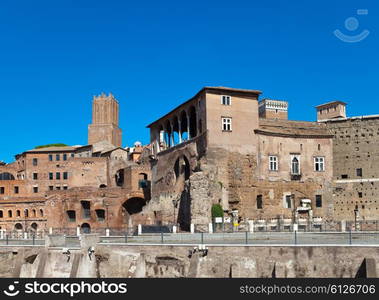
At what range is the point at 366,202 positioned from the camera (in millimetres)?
58031

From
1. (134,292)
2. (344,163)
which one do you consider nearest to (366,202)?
(344,163)

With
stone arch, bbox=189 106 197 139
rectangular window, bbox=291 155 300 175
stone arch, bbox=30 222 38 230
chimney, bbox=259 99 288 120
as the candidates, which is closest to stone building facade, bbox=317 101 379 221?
rectangular window, bbox=291 155 300 175

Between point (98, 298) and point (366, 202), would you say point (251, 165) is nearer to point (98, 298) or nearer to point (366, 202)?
point (366, 202)

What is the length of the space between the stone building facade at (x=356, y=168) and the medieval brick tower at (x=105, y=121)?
6898 centimetres

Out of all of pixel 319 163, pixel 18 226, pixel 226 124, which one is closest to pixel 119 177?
pixel 18 226

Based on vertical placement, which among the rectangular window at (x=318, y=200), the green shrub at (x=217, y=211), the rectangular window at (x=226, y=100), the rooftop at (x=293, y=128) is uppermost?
the rectangular window at (x=226, y=100)

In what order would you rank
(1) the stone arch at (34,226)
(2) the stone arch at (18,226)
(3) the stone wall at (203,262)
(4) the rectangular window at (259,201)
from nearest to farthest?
(3) the stone wall at (203,262) < (4) the rectangular window at (259,201) < (1) the stone arch at (34,226) < (2) the stone arch at (18,226)

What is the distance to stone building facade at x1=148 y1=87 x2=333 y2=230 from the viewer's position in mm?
53406

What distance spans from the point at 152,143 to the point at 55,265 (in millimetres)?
40316

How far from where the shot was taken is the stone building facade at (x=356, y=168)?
5803cm

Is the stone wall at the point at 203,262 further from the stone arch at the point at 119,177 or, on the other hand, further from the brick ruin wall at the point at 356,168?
the stone arch at the point at 119,177

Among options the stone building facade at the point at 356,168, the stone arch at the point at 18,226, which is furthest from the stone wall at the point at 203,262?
the stone arch at the point at 18,226

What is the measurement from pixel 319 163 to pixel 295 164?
113 inches

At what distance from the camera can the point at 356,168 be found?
59250 millimetres
